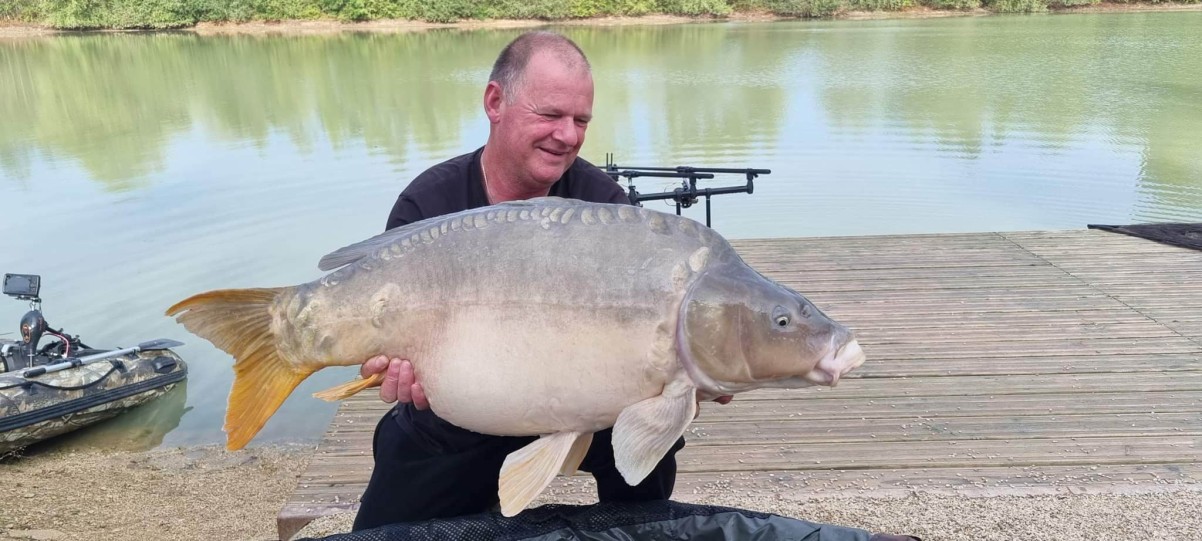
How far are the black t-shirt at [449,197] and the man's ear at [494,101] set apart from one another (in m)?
0.13

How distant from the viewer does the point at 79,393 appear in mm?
3719

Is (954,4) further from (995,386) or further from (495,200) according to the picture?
(495,200)

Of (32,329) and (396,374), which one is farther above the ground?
(396,374)

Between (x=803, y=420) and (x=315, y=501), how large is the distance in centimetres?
144

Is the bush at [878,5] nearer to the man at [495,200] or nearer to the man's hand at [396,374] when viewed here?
the man at [495,200]

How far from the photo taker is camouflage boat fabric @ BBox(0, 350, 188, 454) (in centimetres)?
348

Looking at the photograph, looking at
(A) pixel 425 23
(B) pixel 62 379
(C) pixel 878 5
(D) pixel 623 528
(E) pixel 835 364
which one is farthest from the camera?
(A) pixel 425 23

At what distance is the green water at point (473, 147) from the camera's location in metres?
6.14

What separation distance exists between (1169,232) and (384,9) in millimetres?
30660

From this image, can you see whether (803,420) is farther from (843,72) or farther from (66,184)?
(843,72)

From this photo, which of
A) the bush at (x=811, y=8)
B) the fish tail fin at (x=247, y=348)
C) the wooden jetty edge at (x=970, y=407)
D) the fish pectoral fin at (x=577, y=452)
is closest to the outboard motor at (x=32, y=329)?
the wooden jetty edge at (x=970, y=407)

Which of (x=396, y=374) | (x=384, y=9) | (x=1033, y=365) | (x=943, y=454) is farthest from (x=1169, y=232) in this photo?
(x=384, y=9)

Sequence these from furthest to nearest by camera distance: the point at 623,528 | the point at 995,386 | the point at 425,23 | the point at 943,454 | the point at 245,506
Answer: the point at 425,23 → the point at 245,506 → the point at 995,386 → the point at 943,454 → the point at 623,528

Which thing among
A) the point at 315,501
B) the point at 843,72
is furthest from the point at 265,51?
the point at 315,501
